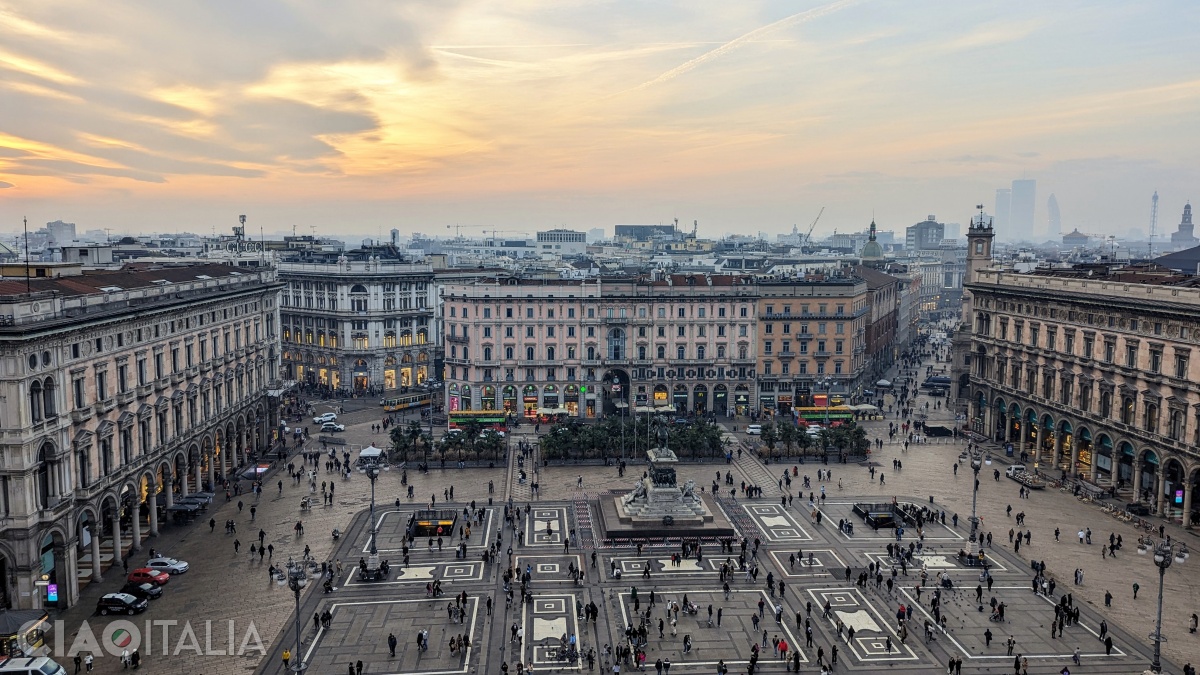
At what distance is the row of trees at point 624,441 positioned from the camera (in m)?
86.1

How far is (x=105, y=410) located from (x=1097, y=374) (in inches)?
3020

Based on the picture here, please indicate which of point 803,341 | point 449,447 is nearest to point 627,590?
point 449,447

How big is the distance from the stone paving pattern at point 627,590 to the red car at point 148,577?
0.96 m

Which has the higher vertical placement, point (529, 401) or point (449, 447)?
point (529, 401)

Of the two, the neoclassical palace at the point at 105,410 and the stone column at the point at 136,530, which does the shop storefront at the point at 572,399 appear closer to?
the neoclassical palace at the point at 105,410

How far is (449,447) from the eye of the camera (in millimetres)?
85500

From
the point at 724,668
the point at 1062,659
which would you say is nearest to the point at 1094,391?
the point at 1062,659

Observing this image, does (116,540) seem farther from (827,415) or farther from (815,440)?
(827,415)

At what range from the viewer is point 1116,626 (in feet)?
163

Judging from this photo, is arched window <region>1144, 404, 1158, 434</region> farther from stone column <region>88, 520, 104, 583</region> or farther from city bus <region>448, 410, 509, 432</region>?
stone column <region>88, 520, 104, 583</region>

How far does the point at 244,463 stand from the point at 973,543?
6330 cm

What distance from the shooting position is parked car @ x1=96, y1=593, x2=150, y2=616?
49.8m

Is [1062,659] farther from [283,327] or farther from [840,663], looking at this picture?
[283,327]

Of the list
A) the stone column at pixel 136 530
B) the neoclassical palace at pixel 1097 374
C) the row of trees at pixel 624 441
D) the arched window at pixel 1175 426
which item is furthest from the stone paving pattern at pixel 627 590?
the row of trees at pixel 624 441
